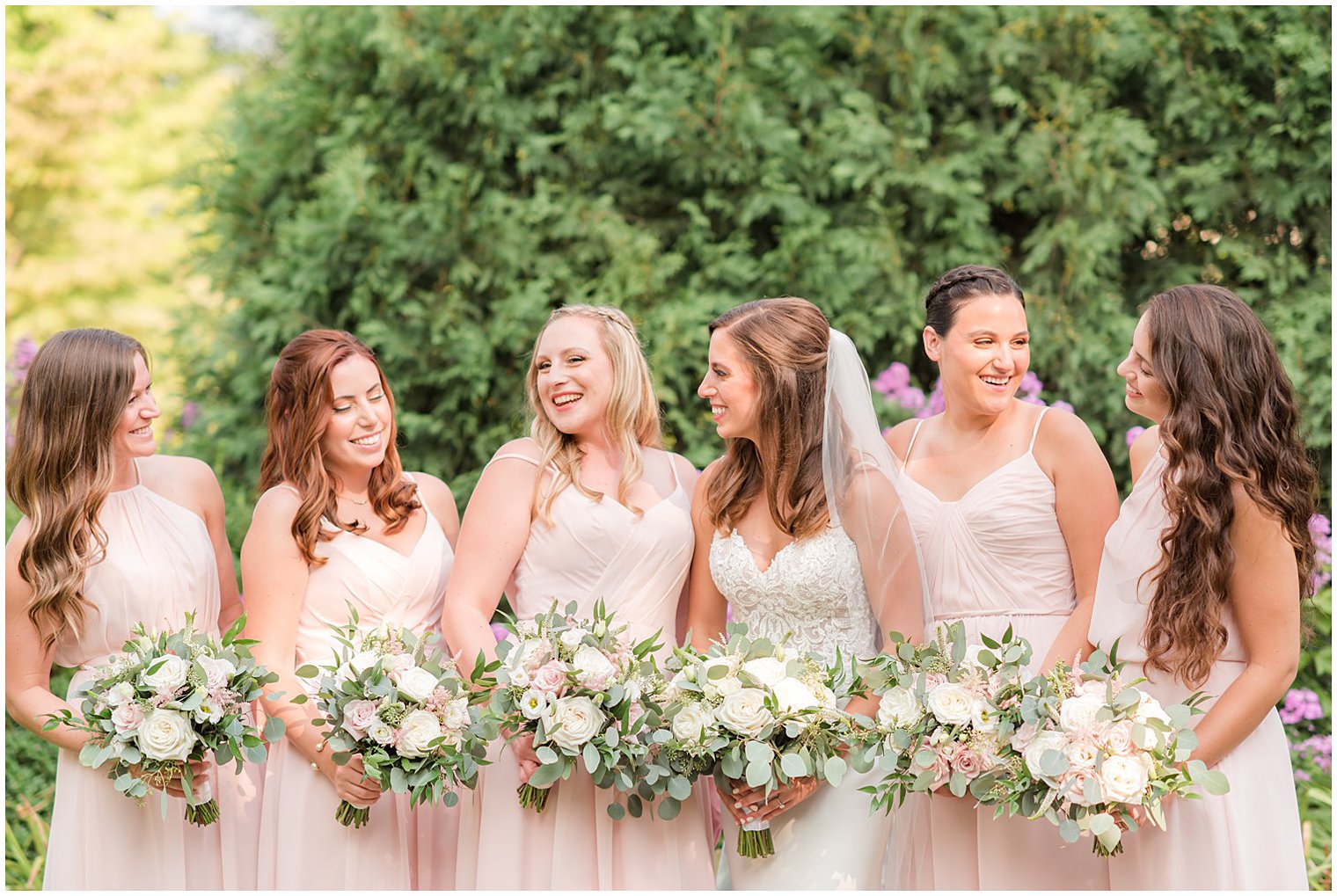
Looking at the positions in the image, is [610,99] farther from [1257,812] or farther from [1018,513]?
[1257,812]

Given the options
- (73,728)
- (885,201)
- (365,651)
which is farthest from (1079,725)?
(885,201)

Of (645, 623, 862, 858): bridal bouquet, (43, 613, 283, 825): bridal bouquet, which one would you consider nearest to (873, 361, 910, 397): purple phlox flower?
(645, 623, 862, 858): bridal bouquet

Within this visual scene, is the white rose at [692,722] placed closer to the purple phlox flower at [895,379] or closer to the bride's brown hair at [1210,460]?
the bride's brown hair at [1210,460]

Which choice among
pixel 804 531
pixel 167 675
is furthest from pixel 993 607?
pixel 167 675

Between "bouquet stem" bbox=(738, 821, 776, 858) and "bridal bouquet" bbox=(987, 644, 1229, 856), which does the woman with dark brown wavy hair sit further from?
"bouquet stem" bbox=(738, 821, 776, 858)

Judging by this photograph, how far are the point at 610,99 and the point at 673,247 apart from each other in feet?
3.35

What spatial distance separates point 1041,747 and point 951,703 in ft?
0.91

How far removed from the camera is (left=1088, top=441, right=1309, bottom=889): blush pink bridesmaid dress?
3.72 metres

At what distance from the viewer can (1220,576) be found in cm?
363

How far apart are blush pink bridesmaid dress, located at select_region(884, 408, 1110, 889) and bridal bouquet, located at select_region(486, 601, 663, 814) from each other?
3.54 feet

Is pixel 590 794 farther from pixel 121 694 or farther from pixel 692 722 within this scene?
pixel 121 694

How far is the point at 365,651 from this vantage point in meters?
3.91

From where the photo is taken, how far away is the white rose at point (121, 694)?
3832 millimetres

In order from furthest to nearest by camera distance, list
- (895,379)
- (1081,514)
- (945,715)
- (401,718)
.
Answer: (895,379), (1081,514), (401,718), (945,715)
